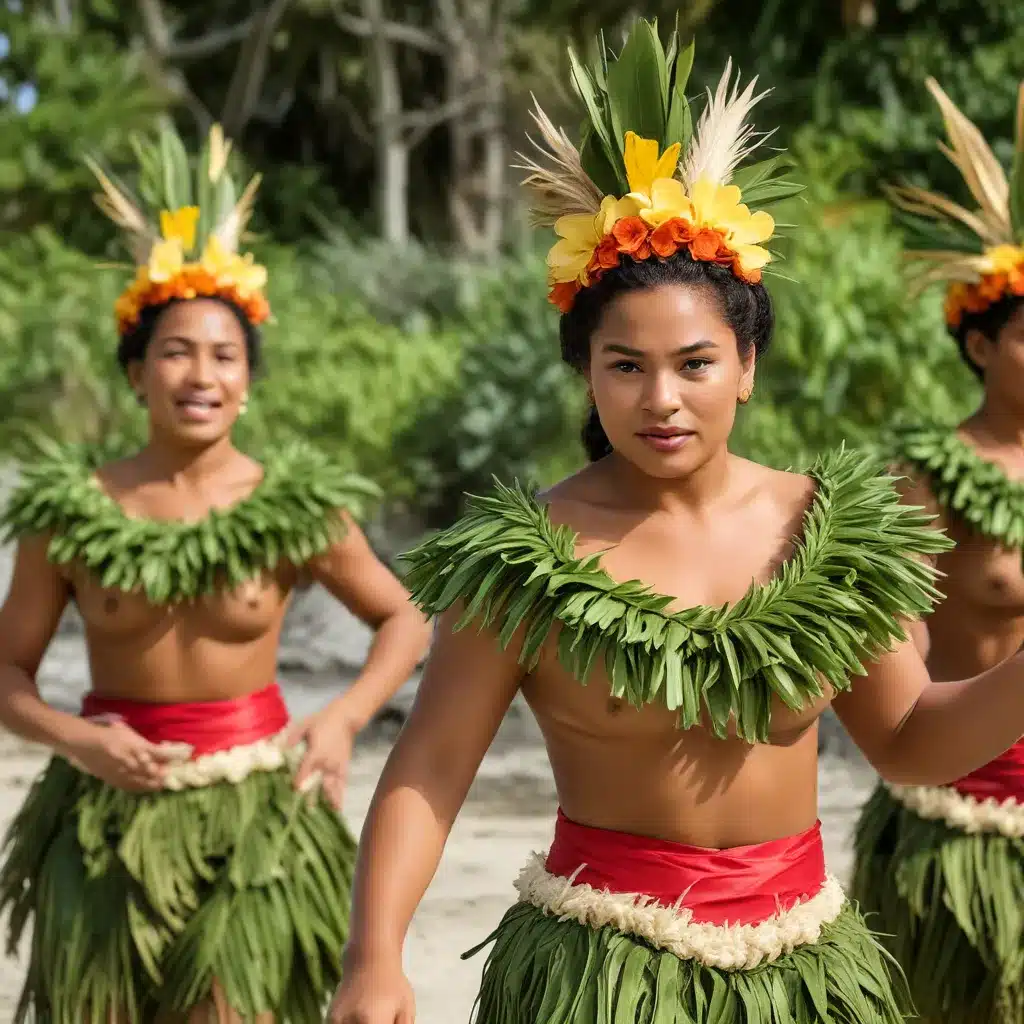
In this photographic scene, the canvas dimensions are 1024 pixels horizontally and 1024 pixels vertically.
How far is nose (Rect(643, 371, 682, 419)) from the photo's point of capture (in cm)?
209

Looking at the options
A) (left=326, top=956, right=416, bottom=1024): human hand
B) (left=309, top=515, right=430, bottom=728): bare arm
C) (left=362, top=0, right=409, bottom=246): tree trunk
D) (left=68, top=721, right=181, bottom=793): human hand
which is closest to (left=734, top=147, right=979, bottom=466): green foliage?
(left=309, top=515, right=430, bottom=728): bare arm

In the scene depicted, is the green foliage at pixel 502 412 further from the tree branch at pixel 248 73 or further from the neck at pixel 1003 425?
the tree branch at pixel 248 73

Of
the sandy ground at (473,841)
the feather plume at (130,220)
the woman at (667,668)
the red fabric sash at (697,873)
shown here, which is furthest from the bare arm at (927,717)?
the feather plume at (130,220)

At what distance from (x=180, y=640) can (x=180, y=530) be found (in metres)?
0.23

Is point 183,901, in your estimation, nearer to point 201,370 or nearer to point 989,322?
point 201,370

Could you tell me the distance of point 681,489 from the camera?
226 cm

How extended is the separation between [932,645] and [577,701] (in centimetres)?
152

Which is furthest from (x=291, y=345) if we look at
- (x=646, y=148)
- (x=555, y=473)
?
(x=646, y=148)

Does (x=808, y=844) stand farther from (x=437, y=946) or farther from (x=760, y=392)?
(x=760, y=392)

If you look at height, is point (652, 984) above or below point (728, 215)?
below

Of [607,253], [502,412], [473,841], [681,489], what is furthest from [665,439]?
[502,412]

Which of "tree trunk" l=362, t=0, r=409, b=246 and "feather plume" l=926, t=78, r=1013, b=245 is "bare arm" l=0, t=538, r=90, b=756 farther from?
"tree trunk" l=362, t=0, r=409, b=246

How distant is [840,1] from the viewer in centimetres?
1405

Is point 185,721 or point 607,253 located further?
point 185,721
